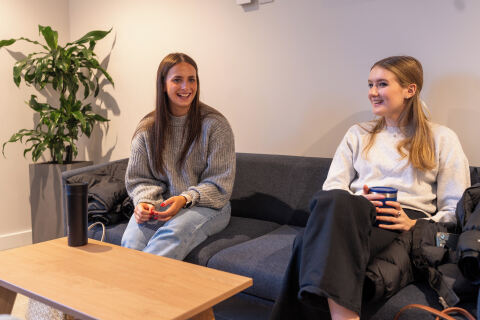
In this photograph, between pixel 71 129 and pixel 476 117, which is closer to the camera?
pixel 476 117

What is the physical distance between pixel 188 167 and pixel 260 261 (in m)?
0.64

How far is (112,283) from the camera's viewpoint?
49.3 inches

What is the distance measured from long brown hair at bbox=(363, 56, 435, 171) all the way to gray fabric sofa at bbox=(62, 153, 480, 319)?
0.85 feet

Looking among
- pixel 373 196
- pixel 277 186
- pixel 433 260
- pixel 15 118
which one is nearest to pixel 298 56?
pixel 277 186

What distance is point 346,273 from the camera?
128 centimetres

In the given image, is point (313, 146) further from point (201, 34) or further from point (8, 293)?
point (8, 293)

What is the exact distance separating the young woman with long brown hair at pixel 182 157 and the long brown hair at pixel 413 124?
676 millimetres

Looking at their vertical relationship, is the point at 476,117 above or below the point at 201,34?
below

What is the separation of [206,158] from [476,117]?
4.09 feet

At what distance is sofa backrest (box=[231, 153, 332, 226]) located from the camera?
88.3 inches

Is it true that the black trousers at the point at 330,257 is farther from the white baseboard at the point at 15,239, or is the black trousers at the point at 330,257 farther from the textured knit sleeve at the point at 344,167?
the white baseboard at the point at 15,239

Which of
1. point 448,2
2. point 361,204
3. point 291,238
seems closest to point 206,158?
point 291,238

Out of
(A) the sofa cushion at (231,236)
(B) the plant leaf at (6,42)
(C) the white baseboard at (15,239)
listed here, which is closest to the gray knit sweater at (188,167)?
(A) the sofa cushion at (231,236)

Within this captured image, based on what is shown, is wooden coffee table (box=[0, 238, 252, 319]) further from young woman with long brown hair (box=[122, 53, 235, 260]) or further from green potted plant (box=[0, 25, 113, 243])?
green potted plant (box=[0, 25, 113, 243])
